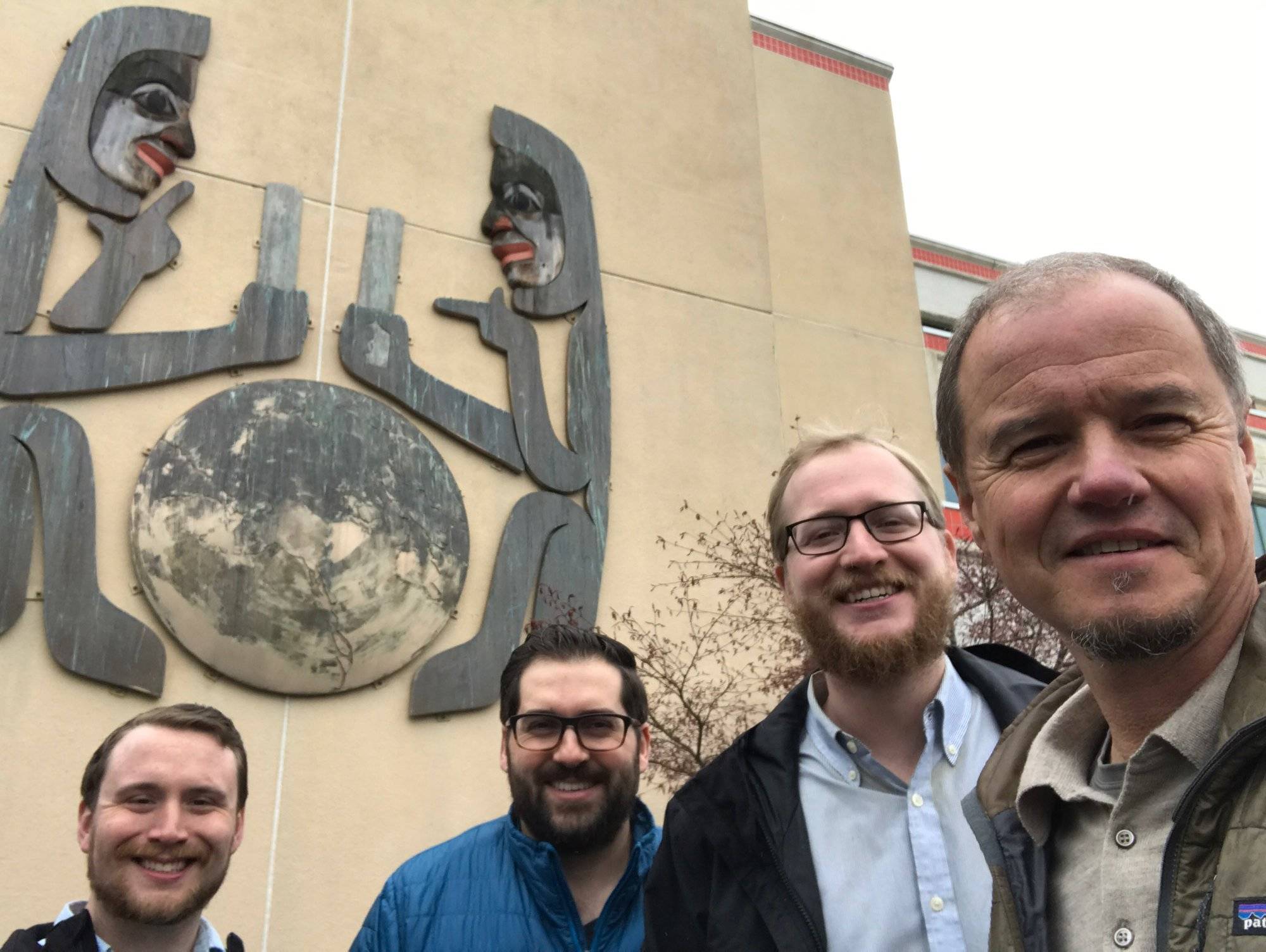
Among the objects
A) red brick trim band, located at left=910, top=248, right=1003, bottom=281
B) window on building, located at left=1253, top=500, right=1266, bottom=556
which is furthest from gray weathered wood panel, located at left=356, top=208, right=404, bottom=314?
window on building, located at left=1253, top=500, right=1266, bottom=556

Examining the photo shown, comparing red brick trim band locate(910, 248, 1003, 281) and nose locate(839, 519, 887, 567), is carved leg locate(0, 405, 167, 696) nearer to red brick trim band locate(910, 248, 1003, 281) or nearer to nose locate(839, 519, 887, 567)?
nose locate(839, 519, 887, 567)

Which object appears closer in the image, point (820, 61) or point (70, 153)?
point (70, 153)

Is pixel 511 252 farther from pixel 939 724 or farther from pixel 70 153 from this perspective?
pixel 939 724

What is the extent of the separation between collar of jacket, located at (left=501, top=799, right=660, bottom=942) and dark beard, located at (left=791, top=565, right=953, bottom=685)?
89 centimetres

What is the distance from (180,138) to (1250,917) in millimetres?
6898

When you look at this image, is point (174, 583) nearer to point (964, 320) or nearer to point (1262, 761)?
point (964, 320)

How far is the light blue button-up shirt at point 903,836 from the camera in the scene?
1759 millimetres

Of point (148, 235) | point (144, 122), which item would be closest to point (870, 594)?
point (148, 235)

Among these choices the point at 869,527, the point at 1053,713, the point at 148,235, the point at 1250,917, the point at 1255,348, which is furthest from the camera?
the point at 1255,348

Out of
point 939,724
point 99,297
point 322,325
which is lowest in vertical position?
point 939,724

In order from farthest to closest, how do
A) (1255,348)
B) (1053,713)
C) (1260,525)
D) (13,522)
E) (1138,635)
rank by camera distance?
(1255,348) < (1260,525) < (13,522) < (1053,713) < (1138,635)

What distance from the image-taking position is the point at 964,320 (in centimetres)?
147

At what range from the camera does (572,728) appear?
8.79ft

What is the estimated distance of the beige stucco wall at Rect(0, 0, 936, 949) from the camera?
557cm
